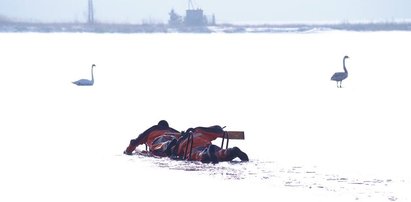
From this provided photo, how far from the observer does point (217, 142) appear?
30.9 feet

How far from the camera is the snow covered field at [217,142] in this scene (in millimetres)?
6777

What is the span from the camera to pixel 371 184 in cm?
681

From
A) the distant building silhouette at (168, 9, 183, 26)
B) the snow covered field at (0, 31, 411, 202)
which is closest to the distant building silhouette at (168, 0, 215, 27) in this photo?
the distant building silhouette at (168, 9, 183, 26)

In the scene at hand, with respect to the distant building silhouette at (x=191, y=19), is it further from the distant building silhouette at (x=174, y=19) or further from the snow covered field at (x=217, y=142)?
the snow covered field at (x=217, y=142)

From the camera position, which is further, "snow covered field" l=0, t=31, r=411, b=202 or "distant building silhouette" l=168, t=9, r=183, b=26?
"distant building silhouette" l=168, t=9, r=183, b=26

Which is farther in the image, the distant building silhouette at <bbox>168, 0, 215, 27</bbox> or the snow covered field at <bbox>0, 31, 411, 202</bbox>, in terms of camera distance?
the distant building silhouette at <bbox>168, 0, 215, 27</bbox>

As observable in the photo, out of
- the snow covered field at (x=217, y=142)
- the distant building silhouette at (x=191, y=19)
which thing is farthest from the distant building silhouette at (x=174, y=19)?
the snow covered field at (x=217, y=142)

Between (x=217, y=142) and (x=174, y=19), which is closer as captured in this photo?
(x=217, y=142)

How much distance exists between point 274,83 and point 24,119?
8946mm

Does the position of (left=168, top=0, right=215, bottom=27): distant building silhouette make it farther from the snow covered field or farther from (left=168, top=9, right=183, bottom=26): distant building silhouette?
the snow covered field

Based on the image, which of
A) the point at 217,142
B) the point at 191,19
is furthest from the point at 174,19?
the point at 217,142

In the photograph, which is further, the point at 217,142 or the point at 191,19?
the point at 191,19

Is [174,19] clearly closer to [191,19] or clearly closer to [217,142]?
[191,19]

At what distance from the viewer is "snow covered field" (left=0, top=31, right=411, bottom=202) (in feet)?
22.2
